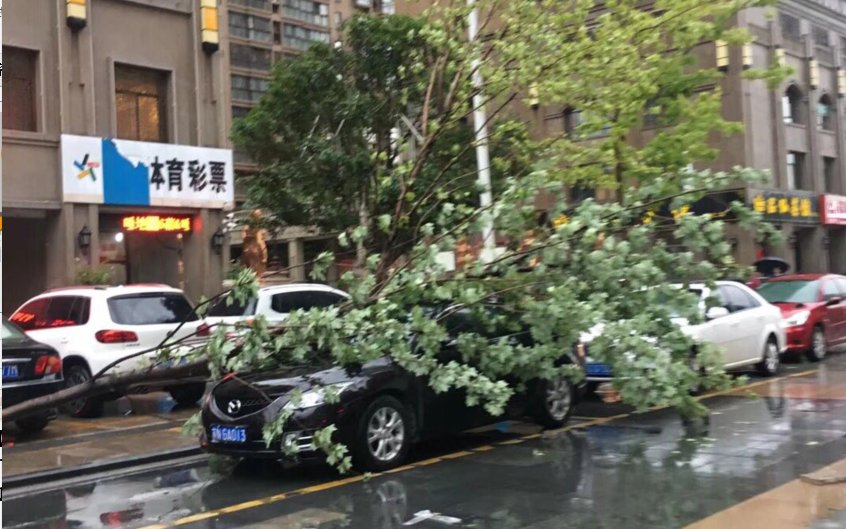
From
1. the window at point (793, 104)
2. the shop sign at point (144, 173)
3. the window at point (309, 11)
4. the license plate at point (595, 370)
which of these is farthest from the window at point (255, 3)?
the license plate at point (595, 370)

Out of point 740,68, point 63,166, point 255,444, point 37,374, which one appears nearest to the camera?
point 255,444

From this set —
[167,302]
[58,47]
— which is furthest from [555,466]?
[58,47]

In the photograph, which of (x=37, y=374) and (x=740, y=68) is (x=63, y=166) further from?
(x=740, y=68)

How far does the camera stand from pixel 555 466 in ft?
27.6

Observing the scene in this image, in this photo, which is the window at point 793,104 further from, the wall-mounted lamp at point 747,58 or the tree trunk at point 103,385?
the tree trunk at point 103,385

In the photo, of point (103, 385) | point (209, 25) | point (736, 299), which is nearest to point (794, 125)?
point (209, 25)

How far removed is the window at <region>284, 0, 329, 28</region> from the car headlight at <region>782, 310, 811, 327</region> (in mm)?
44025

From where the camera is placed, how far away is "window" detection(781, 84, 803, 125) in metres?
36.4

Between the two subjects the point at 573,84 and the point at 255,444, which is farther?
the point at 573,84

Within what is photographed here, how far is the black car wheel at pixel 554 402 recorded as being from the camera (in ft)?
33.5

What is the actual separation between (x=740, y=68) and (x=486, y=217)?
26.6 m

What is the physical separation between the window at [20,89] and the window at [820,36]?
32148 millimetres

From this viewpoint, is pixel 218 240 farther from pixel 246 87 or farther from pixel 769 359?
pixel 246 87

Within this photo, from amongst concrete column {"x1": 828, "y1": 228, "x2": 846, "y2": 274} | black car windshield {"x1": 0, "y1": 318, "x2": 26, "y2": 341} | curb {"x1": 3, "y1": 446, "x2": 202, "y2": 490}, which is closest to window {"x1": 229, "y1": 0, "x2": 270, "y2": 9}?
concrete column {"x1": 828, "y1": 228, "x2": 846, "y2": 274}
